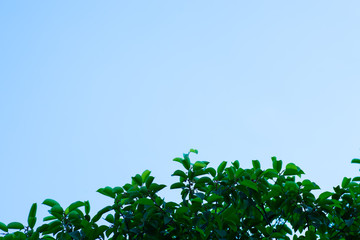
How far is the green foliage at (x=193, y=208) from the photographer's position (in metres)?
4.15

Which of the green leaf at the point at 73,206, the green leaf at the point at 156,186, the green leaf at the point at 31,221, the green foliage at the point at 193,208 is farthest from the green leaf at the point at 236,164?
the green leaf at the point at 31,221

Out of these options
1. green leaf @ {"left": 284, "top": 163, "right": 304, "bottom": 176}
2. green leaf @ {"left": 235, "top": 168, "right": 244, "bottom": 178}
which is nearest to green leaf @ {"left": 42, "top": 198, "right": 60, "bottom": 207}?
green leaf @ {"left": 235, "top": 168, "right": 244, "bottom": 178}

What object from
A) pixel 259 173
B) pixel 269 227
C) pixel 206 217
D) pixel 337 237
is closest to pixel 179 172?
pixel 206 217

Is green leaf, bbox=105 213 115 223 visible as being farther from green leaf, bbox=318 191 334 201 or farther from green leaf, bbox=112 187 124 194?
green leaf, bbox=318 191 334 201

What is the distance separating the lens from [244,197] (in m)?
4.27

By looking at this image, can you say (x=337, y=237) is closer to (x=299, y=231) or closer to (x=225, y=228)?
(x=299, y=231)

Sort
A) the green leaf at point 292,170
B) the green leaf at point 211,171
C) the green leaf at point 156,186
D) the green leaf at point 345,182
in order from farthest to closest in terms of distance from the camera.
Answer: the green leaf at point 345,182 < the green leaf at point 292,170 < the green leaf at point 211,171 < the green leaf at point 156,186

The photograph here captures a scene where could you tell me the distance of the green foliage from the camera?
415cm

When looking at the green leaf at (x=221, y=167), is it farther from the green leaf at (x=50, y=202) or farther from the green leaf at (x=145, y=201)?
the green leaf at (x=50, y=202)

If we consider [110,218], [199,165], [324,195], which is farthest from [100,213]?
[324,195]

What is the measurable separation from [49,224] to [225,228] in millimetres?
1646

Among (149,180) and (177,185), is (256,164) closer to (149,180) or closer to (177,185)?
(177,185)

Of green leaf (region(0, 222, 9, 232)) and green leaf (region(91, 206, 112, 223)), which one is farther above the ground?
green leaf (region(91, 206, 112, 223))

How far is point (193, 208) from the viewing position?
4102 millimetres
